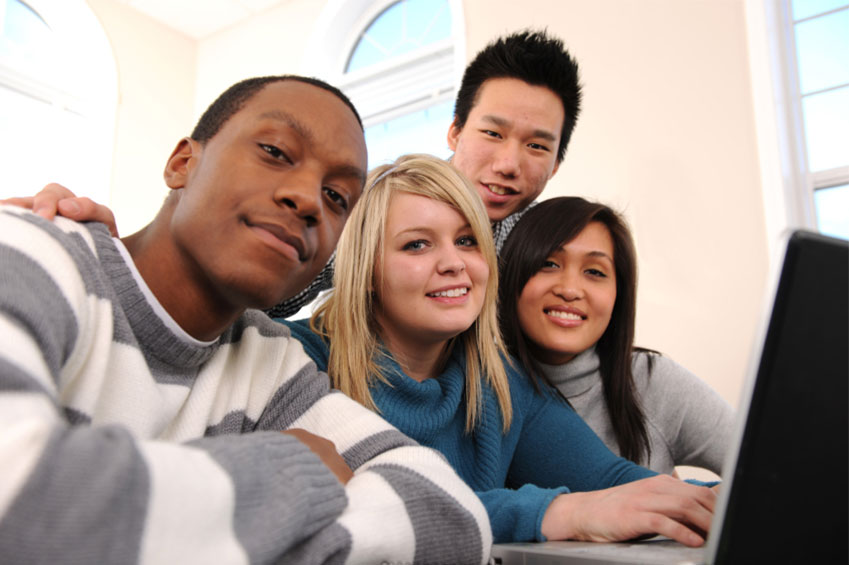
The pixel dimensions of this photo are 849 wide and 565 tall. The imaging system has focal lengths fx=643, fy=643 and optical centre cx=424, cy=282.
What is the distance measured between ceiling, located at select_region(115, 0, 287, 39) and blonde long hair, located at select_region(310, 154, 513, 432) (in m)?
3.65

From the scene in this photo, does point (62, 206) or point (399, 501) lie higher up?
point (62, 206)

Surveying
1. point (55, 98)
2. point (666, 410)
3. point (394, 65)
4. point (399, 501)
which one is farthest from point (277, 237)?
point (55, 98)

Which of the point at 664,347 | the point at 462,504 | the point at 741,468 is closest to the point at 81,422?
the point at 462,504

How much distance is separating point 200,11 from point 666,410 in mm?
4286

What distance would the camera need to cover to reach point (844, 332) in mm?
402

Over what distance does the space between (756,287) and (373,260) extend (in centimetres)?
187

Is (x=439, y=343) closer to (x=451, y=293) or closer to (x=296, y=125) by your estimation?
(x=451, y=293)

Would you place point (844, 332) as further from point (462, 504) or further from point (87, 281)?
point (87, 281)

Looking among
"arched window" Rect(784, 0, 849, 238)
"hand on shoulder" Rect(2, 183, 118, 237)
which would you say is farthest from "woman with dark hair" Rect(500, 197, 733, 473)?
"arched window" Rect(784, 0, 849, 238)

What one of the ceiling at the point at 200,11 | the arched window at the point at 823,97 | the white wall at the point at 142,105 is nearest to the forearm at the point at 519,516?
the arched window at the point at 823,97

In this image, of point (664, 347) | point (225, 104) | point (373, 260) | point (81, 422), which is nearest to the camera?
point (81, 422)

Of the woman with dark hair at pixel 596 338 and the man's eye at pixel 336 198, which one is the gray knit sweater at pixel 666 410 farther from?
the man's eye at pixel 336 198

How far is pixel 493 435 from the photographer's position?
4.04 feet

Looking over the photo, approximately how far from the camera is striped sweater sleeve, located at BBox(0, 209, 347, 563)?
38cm
